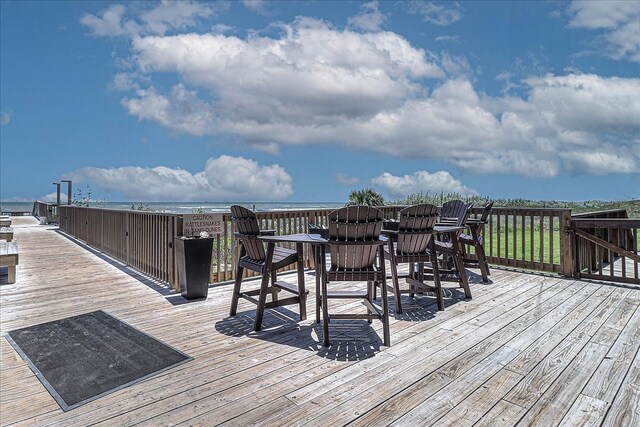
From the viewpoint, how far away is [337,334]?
3.06 meters

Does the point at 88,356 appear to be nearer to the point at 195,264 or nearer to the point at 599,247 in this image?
the point at 195,264

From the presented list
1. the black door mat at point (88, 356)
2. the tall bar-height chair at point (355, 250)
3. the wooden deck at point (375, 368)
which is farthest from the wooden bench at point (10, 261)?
the tall bar-height chair at point (355, 250)

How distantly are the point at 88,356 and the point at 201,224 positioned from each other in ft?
6.85

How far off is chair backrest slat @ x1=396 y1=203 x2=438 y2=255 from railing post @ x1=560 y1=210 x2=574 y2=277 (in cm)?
308

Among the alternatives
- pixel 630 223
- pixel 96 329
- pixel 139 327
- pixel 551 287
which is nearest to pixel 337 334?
pixel 139 327

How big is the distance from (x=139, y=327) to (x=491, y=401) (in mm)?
2880

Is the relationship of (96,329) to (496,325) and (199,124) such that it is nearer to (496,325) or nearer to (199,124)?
(496,325)

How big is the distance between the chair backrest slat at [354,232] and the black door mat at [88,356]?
138cm

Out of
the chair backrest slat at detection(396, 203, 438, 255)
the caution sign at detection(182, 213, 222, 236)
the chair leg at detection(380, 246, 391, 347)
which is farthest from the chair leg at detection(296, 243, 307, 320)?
the caution sign at detection(182, 213, 222, 236)

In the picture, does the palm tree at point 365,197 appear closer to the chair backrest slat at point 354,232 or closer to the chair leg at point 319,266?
the chair leg at point 319,266

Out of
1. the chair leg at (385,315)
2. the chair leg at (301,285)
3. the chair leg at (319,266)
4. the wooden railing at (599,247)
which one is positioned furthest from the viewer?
the wooden railing at (599,247)

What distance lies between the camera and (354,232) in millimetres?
2840

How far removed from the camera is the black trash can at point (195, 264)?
13.5ft

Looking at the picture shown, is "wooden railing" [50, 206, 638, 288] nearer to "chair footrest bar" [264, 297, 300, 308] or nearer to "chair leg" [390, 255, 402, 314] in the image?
"chair footrest bar" [264, 297, 300, 308]
